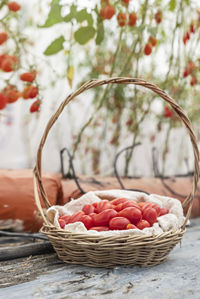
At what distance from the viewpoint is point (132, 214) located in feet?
2.64

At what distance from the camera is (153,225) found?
816mm

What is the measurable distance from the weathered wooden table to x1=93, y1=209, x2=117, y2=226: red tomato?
9cm

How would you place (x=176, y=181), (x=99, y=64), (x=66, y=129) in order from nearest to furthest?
1. (x=176, y=181)
2. (x=99, y=64)
3. (x=66, y=129)

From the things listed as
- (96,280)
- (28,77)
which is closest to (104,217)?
(96,280)

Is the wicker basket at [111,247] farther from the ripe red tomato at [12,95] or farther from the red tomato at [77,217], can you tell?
the ripe red tomato at [12,95]

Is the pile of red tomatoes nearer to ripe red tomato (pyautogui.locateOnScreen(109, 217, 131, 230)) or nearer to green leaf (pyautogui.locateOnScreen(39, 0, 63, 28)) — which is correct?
ripe red tomato (pyautogui.locateOnScreen(109, 217, 131, 230))

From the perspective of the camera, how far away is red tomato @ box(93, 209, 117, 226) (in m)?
0.81

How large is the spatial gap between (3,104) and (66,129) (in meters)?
1.86

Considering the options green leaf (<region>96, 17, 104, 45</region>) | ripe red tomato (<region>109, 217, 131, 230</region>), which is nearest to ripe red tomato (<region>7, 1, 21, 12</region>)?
green leaf (<region>96, 17, 104, 45</region>)

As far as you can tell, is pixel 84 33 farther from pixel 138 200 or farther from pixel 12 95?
pixel 138 200

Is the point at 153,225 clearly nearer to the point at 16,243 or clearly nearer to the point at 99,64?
the point at 16,243

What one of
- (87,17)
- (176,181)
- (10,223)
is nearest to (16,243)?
(10,223)

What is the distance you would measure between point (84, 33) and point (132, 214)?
0.63 metres

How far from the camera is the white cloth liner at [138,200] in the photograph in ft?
2.50
